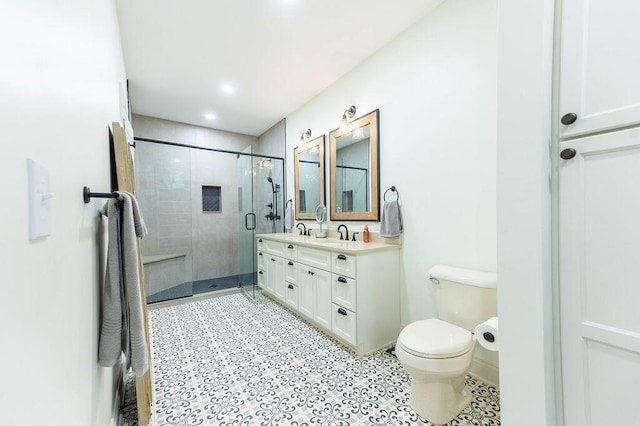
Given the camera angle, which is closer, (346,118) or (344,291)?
(344,291)

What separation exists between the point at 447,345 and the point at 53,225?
66.3 inches

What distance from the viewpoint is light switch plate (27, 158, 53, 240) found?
1.57ft

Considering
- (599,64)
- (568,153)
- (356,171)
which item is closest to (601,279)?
(568,153)

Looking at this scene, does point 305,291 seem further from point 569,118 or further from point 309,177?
point 569,118

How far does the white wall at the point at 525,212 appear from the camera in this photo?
0.97m

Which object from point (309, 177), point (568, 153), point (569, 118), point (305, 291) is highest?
point (309, 177)

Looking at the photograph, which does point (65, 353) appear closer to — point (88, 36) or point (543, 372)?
point (88, 36)

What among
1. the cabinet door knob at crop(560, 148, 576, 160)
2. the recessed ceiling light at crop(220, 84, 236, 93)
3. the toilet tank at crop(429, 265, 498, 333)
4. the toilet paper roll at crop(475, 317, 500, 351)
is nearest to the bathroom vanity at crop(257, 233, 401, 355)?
the toilet tank at crop(429, 265, 498, 333)

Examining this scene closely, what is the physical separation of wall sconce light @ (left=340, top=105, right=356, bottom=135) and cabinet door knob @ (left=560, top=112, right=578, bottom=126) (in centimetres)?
200

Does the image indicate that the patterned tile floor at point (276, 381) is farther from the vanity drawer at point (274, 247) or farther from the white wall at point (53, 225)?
the vanity drawer at point (274, 247)

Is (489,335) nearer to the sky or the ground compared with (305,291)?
nearer to the sky

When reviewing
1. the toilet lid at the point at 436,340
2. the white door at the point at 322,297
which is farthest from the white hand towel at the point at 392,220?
the toilet lid at the point at 436,340

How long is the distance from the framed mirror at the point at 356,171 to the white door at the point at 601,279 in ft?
5.21

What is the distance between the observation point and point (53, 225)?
602mm
